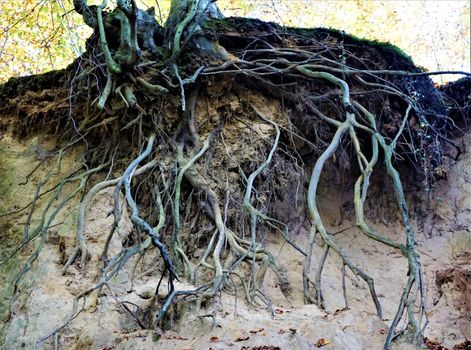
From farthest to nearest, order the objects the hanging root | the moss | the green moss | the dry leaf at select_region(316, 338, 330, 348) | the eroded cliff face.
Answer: the green moss
the moss
the hanging root
the eroded cliff face
the dry leaf at select_region(316, 338, 330, 348)

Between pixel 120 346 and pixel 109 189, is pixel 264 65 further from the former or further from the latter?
pixel 120 346

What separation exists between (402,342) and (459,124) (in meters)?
4.42

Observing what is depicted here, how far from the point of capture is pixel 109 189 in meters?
5.71

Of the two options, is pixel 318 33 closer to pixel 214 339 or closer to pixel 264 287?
pixel 264 287

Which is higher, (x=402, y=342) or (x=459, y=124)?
(x=459, y=124)

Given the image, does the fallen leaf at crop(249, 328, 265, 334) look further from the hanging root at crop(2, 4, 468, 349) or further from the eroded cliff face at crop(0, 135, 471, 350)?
the hanging root at crop(2, 4, 468, 349)

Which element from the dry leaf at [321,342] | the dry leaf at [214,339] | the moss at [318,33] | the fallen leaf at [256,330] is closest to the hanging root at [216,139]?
the moss at [318,33]

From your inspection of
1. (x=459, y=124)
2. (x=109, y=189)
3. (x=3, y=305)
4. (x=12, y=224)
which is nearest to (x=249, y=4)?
(x=459, y=124)

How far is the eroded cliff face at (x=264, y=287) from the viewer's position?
3896mm

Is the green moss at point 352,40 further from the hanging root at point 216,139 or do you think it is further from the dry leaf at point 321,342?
the dry leaf at point 321,342

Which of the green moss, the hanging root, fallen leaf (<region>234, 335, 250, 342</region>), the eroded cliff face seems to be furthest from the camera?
the green moss

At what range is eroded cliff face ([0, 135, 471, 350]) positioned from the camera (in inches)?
153

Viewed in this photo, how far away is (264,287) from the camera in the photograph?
17.0 ft

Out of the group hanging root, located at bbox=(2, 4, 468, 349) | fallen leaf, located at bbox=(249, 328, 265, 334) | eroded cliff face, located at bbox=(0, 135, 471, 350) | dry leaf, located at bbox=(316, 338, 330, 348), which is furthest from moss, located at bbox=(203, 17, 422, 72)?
dry leaf, located at bbox=(316, 338, 330, 348)
